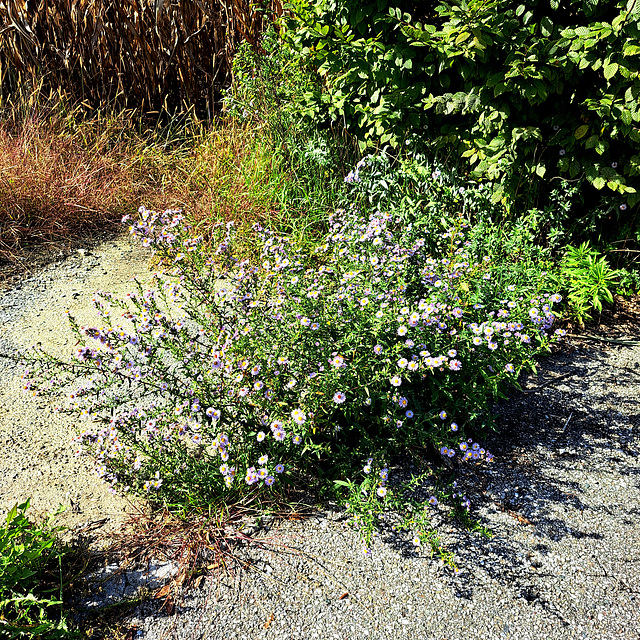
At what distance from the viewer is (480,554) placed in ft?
7.13

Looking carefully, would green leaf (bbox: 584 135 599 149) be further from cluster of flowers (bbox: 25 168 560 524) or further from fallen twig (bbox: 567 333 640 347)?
cluster of flowers (bbox: 25 168 560 524)

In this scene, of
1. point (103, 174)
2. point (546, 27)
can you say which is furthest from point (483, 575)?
point (103, 174)

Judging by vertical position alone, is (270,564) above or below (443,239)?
below

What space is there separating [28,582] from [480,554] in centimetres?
156

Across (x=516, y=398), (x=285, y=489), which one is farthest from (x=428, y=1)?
(x=285, y=489)

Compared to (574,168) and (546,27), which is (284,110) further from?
(574,168)

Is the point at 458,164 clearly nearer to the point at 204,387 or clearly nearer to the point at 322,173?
the point at 322,173

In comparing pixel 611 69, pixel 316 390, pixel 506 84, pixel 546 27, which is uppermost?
pixel 546 27

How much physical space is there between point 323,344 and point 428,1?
2785 millimetres

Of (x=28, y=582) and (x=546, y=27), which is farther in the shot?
(x=546, y=27)

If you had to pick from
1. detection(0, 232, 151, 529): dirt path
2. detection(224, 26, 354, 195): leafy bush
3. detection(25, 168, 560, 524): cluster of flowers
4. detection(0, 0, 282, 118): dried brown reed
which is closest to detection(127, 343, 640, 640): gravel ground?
detection(25, 168, 560, 524): cluster of flowers

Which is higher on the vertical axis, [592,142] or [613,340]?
[592,142]

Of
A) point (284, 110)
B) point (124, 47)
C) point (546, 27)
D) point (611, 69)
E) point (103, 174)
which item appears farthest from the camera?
point (124, 47)

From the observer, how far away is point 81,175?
5230mm
